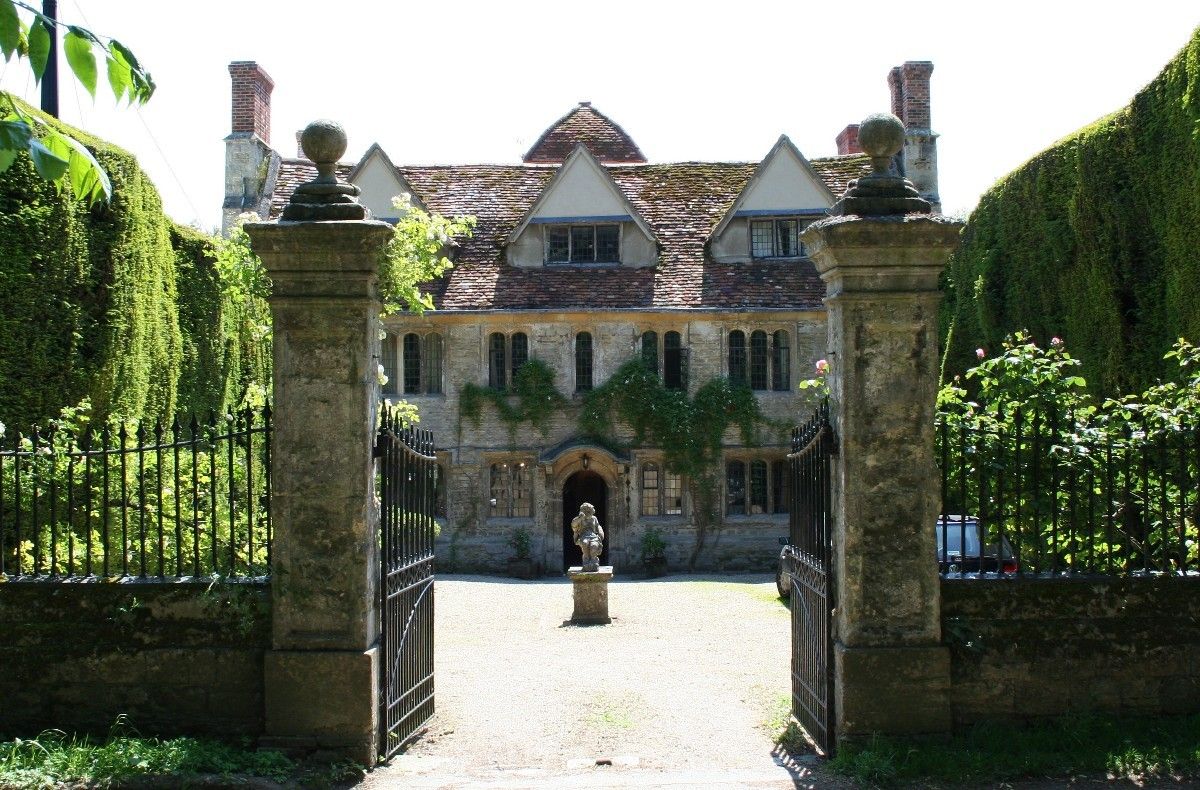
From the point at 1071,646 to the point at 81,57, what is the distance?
19.8 feet

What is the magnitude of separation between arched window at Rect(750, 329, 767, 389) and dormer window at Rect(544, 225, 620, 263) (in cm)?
345

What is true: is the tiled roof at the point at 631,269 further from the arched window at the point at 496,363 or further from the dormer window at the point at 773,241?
the arched window at the point at 496,363

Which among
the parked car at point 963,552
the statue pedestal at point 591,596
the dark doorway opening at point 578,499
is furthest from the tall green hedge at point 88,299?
the dark doorway opening at point 578,499

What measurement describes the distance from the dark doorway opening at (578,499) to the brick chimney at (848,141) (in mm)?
11621

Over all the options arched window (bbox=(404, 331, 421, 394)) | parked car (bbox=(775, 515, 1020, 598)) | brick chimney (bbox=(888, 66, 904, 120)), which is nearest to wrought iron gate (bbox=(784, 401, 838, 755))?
parked car (bbox=(775, 515, 1020, 598))

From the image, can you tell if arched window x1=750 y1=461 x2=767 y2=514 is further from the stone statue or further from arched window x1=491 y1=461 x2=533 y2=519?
the stone statue

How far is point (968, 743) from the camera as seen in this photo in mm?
6547

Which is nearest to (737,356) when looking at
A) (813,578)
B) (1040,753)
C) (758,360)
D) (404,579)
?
(758,360)

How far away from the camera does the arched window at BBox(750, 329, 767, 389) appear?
23531mm

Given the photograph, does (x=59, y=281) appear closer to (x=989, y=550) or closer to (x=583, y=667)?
(x=583, y=667)

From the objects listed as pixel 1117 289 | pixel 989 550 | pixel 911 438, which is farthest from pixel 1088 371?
pixel 911 438

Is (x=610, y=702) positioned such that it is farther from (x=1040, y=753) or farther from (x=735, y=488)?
(x=735, y=488)

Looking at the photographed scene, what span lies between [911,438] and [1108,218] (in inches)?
430

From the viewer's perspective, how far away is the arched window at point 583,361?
23.5 meters
